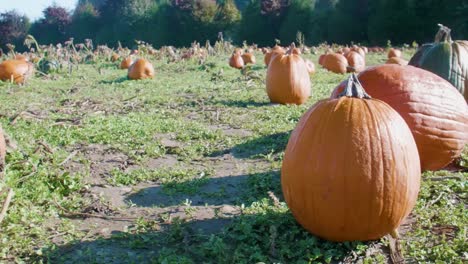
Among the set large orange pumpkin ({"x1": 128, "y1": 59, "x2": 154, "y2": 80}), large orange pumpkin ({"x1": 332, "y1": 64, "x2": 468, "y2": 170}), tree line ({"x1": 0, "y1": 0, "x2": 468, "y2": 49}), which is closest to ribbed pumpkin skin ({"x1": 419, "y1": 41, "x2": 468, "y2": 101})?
large orange pumpkin ({"x1": 332, "y1": 64, "x2": 468, "y2": 170})

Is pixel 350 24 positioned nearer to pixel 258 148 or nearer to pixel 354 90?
pixel 258 148

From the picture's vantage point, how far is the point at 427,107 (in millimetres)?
3723

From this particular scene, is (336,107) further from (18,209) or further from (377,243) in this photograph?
(18,209)

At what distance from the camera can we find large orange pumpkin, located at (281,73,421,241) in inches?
107

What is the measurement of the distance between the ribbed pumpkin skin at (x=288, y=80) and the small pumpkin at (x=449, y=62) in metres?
2.26

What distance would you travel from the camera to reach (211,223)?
3.29m

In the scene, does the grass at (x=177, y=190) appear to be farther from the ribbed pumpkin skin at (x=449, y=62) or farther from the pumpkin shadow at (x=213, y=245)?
the ribbed pumpkin skin at (x=449, y=62)

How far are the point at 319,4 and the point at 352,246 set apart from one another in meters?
53.8

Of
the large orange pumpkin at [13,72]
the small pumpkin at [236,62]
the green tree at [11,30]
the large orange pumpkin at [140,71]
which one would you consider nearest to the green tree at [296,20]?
the green tree at [11,30]

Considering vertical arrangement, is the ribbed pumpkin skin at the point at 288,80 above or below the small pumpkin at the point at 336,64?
above

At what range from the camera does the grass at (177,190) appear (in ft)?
9.37

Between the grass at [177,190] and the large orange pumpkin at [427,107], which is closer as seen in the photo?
the grass at [177,190]

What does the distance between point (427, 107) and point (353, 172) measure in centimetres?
134

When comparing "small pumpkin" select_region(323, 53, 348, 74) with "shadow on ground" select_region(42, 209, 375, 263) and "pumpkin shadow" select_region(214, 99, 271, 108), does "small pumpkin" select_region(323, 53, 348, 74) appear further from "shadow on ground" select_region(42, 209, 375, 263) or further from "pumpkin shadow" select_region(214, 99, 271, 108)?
"shadow on ground" select_region(42, 209, 375, 263)
